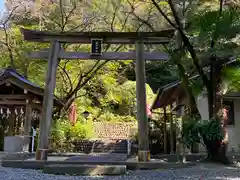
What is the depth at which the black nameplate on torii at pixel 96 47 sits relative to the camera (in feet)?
28.4

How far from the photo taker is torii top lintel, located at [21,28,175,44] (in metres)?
8.61

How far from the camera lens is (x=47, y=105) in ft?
26.6

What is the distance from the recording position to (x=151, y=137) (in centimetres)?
1650

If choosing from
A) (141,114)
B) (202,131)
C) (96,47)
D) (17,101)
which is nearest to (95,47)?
(96,47)

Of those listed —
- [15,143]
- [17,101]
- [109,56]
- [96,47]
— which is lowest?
[15,143]

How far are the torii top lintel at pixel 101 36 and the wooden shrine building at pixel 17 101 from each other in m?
3.75

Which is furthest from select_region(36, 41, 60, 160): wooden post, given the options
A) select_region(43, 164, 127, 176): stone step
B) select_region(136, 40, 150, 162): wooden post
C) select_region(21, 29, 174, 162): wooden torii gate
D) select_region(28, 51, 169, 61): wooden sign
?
select_region(136, 40, 150, 162): wooden post

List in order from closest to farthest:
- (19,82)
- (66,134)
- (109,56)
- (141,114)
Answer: (141,114) < (109,56) < (19,82) < (66,134)

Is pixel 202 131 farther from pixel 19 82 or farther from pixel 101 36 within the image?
pixel 19 82

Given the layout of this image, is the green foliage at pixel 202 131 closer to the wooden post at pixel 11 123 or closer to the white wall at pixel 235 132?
the white wall at pixel 235 132

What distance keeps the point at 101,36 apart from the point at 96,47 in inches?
14.8

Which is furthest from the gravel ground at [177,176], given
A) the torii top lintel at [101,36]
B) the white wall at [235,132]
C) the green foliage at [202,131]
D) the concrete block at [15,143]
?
the concrete block at [15,143]

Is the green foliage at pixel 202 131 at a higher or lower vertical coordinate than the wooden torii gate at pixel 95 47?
lower

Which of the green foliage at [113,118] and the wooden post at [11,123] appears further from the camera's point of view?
the green foliage at [113,118]
